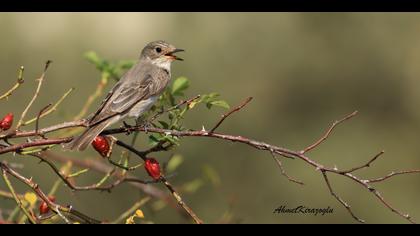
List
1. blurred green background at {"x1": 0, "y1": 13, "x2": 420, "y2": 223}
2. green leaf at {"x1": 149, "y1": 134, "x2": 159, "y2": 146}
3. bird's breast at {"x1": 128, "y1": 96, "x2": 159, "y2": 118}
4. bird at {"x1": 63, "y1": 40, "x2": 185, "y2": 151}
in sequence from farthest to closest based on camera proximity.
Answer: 1. blurred green background at {"x1": 0, "y1": 13, "x2": 420, "y2": 223}
2. bird's breast at {"x1": 128, "y1": 96, "x2": 159, "y2": 118}
3. bird at {"x1": 63, "y1": 40, "x2": 185, "y2": 151}
4. green leaf at {"x1": 149, "y1": 134, "x2": 159, "y2": 146}

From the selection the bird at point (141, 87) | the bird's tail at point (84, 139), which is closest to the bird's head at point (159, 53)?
the bird at point (141, 87)

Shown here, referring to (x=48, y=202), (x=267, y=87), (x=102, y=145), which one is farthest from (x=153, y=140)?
(x=267, y=87)

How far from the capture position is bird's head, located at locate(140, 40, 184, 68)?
8.87 meters

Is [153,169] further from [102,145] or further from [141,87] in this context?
[141,87]

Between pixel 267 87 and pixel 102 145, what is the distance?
26.5 feet

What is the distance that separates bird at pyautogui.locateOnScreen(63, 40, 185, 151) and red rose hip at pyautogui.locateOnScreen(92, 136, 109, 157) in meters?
1.62

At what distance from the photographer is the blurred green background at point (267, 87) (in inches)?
415

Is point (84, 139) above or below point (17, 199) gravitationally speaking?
above

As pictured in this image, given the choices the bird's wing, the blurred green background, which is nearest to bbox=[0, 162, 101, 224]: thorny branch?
the bird's wing

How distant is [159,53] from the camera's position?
8938mm

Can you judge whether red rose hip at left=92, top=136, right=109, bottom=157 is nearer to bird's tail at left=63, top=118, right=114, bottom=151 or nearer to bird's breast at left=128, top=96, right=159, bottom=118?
bird's tail at left=63, top=118, right=114, bottom=151

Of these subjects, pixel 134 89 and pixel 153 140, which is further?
pixel 134 89

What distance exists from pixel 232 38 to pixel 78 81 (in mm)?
3020

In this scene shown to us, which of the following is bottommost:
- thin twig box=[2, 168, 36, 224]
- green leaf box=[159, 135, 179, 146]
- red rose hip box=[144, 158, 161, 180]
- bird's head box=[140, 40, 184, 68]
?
thin twig box=[2, 168, 36, 224]
